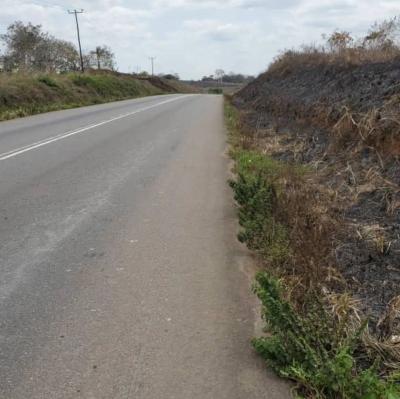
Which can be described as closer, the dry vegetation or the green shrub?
the dry vegetation

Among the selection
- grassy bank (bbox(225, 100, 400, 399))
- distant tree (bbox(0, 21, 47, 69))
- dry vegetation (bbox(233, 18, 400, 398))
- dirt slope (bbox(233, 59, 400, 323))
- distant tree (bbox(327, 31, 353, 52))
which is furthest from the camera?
distant tree (bbox(0, 21, 47, 69))

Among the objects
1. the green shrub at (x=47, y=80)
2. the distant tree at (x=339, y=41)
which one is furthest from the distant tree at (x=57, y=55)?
the distant tree at (x=339, y=41)

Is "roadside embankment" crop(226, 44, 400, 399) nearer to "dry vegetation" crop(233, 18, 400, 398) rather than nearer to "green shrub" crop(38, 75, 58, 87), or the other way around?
"dry vegetation" crop(233, 18, 400, 398)

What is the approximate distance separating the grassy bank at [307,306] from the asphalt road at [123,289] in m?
0.21

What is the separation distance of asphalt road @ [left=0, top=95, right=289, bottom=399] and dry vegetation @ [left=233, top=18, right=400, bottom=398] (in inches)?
16.1

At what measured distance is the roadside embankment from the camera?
325 cm

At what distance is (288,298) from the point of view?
13.4 feet

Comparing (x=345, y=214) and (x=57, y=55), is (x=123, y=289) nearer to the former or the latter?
(x=345, y=214)

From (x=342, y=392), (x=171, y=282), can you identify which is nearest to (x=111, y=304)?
(x=171, y=282)

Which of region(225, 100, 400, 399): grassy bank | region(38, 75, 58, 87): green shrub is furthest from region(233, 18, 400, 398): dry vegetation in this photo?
region(38, 75, 58, 87): green shrub

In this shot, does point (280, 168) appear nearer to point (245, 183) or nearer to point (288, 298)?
point (245, 183)

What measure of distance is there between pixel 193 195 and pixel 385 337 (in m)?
4.77

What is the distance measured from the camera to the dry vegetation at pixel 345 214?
11.5 ft

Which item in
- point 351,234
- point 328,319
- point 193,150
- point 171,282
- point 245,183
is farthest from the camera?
point 193,150
